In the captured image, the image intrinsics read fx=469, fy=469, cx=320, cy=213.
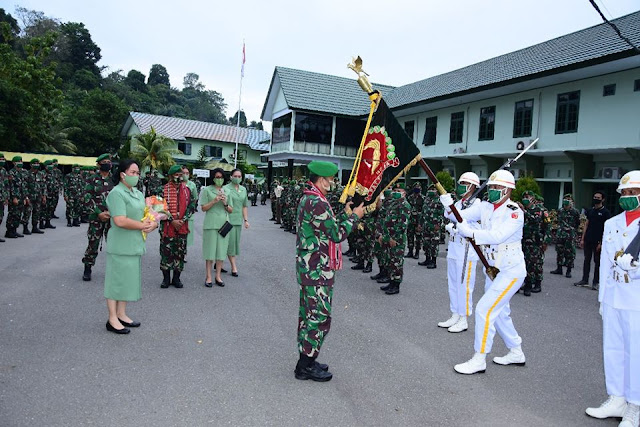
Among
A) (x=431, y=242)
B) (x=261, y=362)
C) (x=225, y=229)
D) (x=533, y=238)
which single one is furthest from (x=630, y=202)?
(x=431, y=242)

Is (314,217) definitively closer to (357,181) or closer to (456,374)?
(357,181)

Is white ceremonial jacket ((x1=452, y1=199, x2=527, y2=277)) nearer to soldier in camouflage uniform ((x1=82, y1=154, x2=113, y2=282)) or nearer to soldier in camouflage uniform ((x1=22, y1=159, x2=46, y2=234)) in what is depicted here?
soldier in camouflage uniform ((x1=82, y1=154, x2=113, y2=282))

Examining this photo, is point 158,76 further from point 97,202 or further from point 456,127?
point 97,202

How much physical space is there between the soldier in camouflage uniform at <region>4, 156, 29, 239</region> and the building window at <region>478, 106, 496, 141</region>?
18.3 m

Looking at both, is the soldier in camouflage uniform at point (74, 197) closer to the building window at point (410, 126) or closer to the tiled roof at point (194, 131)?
the building window at point (410, 126)

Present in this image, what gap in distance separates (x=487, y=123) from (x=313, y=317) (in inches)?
772

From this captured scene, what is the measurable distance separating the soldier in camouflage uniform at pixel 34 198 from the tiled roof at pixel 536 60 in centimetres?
1696

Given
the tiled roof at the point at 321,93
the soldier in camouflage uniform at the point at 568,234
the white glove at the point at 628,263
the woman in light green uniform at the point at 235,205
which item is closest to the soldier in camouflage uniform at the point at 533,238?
the soldier in camouflage uniform at the point at 568,234

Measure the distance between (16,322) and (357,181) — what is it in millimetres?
4443

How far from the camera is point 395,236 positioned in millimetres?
8820

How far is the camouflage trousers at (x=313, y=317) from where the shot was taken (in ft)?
14.6

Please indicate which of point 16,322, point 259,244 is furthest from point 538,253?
point 16,322

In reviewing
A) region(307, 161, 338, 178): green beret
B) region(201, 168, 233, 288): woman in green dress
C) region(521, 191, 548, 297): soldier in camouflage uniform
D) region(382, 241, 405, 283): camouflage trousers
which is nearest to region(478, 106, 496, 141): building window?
region(521, 191, 548, 297): soldier in camouflage uniform

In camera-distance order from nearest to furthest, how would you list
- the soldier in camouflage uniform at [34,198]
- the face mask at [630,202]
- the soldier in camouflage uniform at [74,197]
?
the face mask at [630,202] → the soldier in camouflage uniform at [34,198] → the soldier in camouflage uniform at [74,197]
